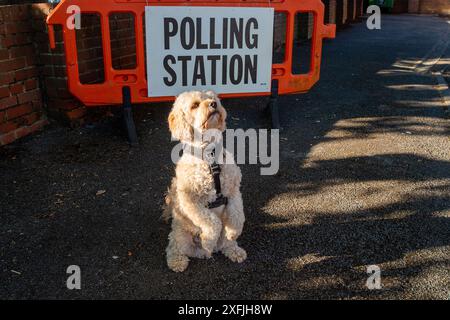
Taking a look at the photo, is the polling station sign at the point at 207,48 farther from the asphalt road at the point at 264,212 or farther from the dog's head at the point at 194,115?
the dog's head at the point at 194,115

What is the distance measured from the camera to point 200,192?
2.93 meters

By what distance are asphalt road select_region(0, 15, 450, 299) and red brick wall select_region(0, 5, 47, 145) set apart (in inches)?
8.8

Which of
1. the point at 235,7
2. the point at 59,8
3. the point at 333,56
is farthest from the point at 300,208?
the point at 333,56

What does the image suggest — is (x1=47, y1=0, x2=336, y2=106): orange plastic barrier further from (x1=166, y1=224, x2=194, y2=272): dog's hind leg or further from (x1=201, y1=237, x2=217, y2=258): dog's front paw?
(x1=201, y1=237, x2=217, y2=258): dog's front paw

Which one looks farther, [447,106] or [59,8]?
[447,106]

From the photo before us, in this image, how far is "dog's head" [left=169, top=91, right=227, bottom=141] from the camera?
293 centimetres

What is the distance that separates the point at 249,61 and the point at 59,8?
2186 mm

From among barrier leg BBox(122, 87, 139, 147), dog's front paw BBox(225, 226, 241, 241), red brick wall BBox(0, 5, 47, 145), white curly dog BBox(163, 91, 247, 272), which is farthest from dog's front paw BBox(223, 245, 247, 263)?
red brick wall BBox(0, 5, 47, 145)

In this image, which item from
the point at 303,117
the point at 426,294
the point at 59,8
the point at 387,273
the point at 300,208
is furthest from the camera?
the point at 303,117

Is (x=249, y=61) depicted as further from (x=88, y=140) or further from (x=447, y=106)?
(x=447, y=106)

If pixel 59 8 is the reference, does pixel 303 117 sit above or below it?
below

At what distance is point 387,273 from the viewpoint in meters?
3.02
